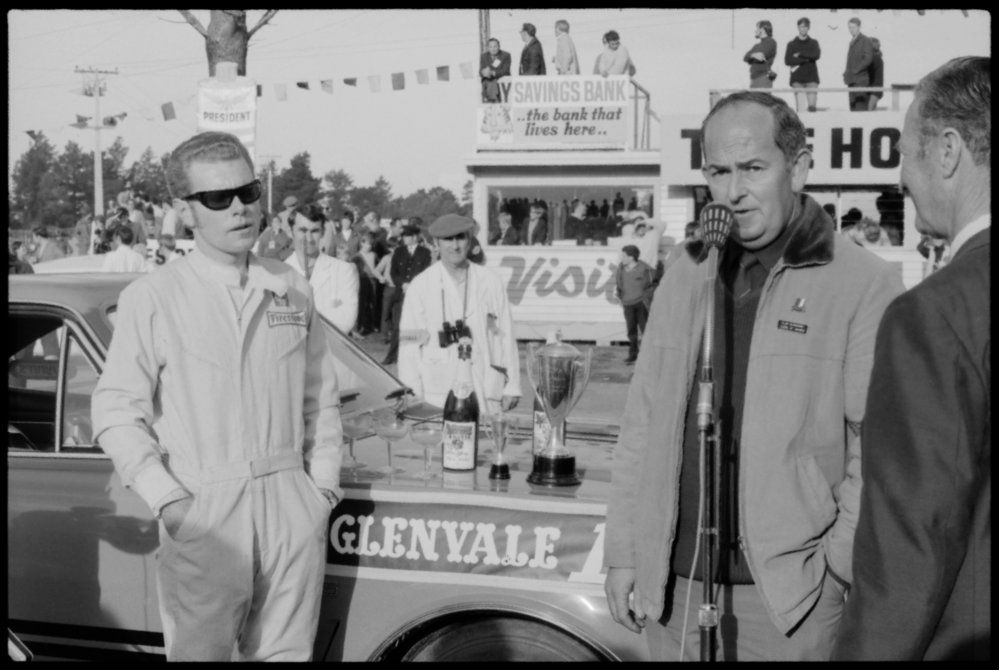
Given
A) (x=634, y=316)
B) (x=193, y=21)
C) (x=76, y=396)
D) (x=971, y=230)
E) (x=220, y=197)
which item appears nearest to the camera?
(x=971, y=230)

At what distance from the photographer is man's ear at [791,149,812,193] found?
9.85 feet

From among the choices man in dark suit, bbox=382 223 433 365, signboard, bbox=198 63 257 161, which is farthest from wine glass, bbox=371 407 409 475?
man in dark suit, bbox=382 223 433 365

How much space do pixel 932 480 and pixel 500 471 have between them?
198cm

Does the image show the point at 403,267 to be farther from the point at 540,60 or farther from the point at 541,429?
the point at 541,429

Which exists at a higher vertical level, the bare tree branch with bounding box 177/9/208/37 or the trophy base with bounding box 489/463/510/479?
the bare tree branch with bounding box 177/9/208/37

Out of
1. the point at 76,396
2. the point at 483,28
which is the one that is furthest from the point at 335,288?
the point at 483,28

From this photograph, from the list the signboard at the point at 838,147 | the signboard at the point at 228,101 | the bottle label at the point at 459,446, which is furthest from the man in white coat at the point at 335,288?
the signboard at the point at 838,147

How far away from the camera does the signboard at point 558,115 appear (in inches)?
850

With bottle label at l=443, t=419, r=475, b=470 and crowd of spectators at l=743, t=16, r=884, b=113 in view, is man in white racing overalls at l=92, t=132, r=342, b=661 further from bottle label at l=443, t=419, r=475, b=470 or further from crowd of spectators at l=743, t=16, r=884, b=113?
crowd of spectators at l=743, t=16, r=884, b=113

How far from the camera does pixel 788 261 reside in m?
2.86

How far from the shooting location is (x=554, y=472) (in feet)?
12.0

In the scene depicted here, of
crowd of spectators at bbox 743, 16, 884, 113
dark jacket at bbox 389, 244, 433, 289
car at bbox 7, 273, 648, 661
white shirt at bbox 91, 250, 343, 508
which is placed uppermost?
crowd of spectators at bbox 743, 16, 884, 113

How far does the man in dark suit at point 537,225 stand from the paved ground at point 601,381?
2.64 m

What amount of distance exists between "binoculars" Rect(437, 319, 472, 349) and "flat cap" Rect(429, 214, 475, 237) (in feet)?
1.59
